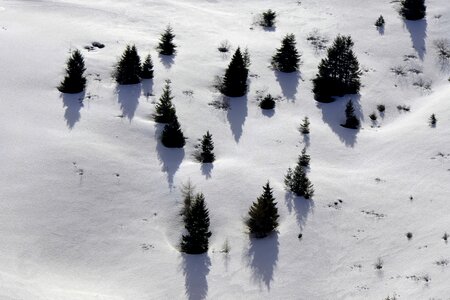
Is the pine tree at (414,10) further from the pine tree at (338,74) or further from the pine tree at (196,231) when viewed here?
the pine tree at (196,231)

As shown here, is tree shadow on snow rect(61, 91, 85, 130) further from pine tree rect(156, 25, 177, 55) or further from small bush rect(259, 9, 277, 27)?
small bush rect(259, 9, 277, 27)

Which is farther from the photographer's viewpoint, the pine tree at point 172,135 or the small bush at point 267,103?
the small bush at point 267,103

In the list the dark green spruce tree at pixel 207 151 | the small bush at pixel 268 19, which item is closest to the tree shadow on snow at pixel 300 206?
the dark green spruce tree at pixel 207 151

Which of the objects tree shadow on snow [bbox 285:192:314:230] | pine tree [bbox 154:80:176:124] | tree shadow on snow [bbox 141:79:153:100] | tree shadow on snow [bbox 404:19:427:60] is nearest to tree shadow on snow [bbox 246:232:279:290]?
tree shadow on snow [bbox 285:192:314:230]

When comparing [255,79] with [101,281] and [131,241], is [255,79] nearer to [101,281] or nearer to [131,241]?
[131,241]

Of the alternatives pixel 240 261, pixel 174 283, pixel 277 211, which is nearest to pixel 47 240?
pixel 174 283

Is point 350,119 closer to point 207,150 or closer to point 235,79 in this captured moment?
point 235,79

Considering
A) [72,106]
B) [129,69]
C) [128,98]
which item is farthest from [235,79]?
[72,106]
